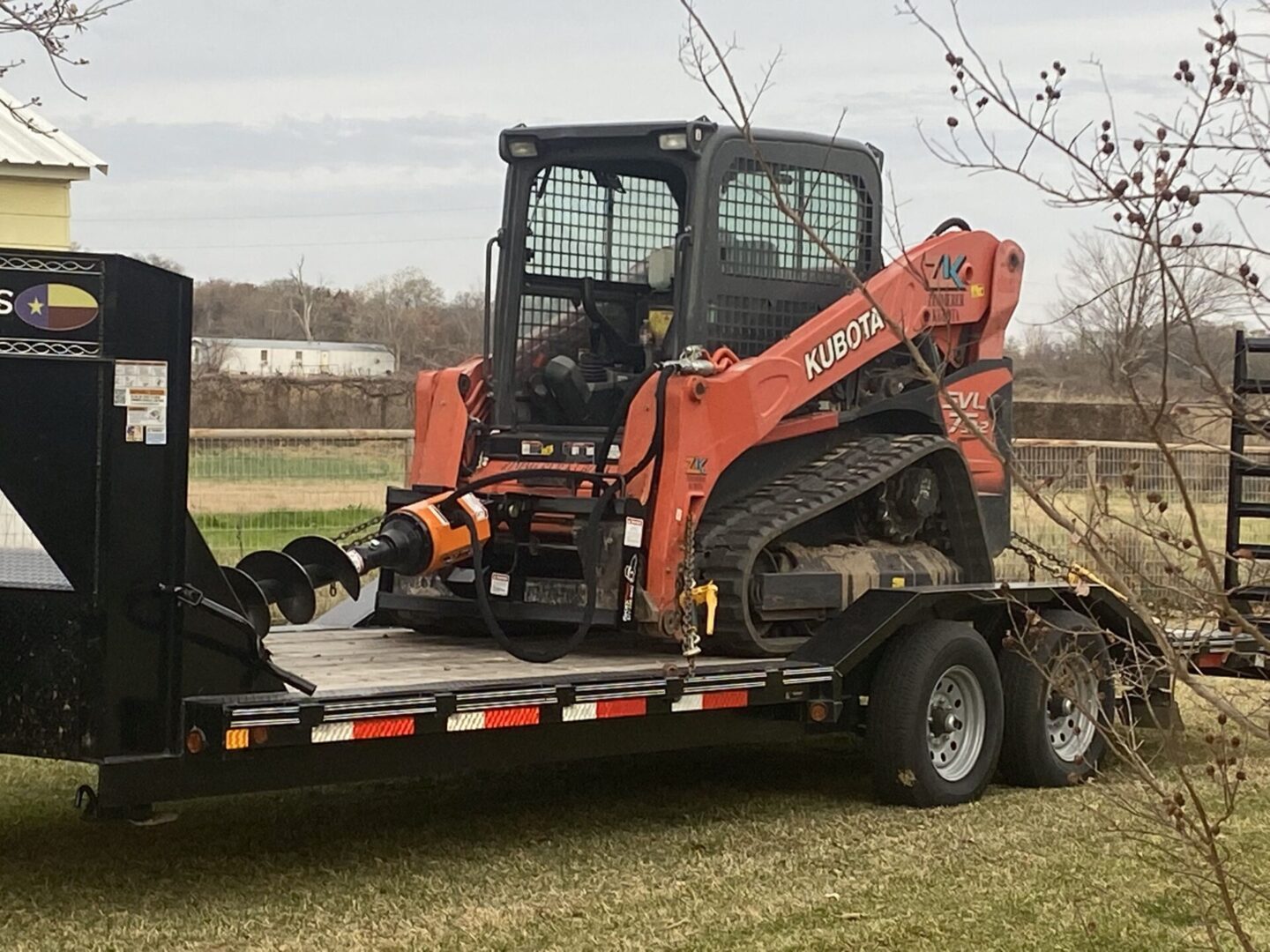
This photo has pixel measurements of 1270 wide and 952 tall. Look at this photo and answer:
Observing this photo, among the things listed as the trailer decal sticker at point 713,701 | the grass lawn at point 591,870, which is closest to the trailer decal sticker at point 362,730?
the grass lawn at point 591,870

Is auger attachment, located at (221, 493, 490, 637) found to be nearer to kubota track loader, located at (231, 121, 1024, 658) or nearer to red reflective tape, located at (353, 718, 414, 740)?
kubota track loader, located at (231, 121, 1024, 658)

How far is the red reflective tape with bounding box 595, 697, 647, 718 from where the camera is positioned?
7926 mm

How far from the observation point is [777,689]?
8711 mm

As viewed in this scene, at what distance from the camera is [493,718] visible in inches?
296

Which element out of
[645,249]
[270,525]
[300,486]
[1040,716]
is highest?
[645,249]

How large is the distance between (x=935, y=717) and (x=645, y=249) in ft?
9.13

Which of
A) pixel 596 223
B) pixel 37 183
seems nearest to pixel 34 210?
pixel 37 183

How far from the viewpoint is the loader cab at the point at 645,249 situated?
9484 millimetres

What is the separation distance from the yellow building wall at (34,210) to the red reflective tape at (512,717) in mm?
10676

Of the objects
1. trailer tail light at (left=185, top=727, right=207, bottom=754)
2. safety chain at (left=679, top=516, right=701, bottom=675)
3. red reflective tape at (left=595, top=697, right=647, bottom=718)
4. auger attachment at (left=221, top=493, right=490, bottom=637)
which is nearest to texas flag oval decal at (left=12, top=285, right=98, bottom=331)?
auger attachment at (left=221, top=493, right=490, bottom=637)

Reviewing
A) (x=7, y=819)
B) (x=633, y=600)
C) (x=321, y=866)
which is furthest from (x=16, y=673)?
(x=633, y=600)

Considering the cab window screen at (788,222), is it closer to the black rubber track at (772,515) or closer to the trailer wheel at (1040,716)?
the black rubber track at (772,515)

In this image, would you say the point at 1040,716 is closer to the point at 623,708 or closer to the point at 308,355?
the point at 623,708

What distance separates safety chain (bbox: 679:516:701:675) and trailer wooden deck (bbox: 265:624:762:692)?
0.36ft
